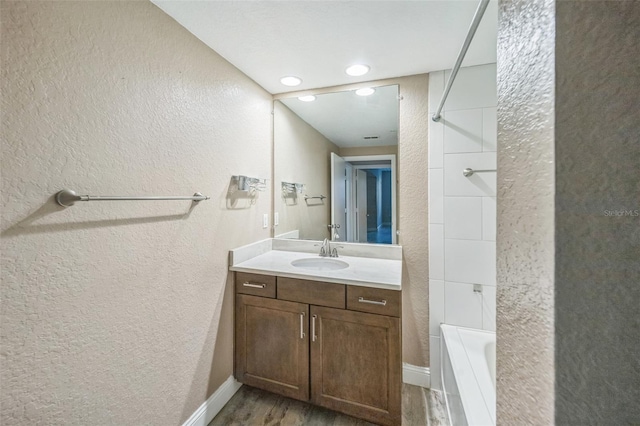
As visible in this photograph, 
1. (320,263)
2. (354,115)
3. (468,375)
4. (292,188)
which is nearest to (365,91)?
(354,115)

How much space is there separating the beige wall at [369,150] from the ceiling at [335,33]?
53 cm

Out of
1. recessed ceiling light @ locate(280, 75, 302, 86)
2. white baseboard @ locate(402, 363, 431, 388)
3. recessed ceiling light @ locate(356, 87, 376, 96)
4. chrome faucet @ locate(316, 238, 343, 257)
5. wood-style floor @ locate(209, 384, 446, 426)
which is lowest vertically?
wood-style floor @ locate(209, 384, 446, 426)

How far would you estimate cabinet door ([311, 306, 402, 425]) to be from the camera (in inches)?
59.5

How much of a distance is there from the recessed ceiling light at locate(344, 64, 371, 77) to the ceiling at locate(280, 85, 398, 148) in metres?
0.20

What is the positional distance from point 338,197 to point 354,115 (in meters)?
0.69

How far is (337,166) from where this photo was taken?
235 centimetres

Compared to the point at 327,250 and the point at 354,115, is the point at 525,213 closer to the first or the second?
the point at 327,250

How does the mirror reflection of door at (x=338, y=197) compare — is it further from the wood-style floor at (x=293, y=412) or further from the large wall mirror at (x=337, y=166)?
the wood-style floor at (x=293, y=412)

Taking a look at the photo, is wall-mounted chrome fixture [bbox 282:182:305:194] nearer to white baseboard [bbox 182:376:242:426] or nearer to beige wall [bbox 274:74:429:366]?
beige wall [bbox 274:74:429:366]

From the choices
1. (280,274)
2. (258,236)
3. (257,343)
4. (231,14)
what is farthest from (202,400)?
(231,14)
